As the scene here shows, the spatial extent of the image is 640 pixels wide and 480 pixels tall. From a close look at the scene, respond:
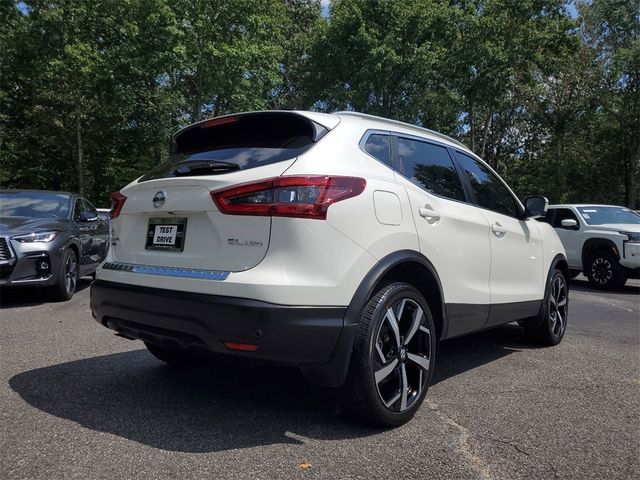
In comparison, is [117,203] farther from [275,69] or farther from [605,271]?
[275,69]

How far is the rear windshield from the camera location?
3070 millimetres

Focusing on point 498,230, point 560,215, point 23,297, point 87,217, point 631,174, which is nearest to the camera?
point 498,230

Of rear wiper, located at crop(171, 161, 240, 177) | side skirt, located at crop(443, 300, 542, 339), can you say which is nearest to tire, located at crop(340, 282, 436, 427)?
side skirt, located at crop(443, 300, 542, 339)

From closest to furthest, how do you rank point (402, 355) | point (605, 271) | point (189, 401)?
1. point (402, 355)
2. point (189, 401)
3. point (605, 271)

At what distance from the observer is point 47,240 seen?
732 centimetres

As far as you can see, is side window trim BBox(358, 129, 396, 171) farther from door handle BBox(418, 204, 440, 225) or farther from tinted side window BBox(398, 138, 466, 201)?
door handle BBox(418, 204, 440, 225)

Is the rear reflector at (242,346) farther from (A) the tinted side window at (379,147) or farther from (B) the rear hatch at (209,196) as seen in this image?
(A) the tinted side window at (379,147)

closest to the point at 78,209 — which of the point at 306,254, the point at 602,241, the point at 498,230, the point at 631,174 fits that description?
the point at 498,230

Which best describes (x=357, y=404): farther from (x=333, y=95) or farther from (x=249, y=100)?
(x=333, y=95)

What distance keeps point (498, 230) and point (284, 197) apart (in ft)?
7.55

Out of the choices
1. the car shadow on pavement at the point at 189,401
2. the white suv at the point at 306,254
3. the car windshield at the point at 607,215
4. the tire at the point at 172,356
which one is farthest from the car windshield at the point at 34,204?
the car windshield at the point at 607,215

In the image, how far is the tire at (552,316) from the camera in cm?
528

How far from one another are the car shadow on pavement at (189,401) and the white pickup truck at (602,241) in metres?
7.47

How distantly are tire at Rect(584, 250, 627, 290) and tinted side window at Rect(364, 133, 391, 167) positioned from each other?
8956 mm
